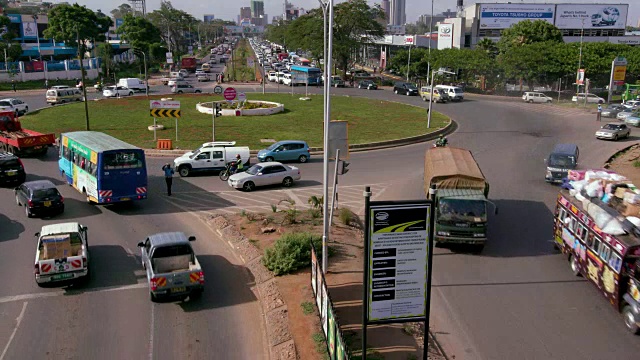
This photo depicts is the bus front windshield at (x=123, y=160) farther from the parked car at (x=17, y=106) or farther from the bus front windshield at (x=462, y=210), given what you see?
the parked car at (x=17, y=106)

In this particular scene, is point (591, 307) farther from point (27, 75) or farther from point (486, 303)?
point (27, 75)

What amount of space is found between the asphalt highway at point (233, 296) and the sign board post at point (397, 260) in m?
3.68

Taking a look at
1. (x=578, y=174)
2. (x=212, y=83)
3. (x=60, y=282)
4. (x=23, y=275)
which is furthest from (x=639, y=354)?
(x=212, y=83)

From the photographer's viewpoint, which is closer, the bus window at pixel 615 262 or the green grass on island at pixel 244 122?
the bus window at pixel 615 262

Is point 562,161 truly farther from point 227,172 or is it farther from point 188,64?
point 188,64

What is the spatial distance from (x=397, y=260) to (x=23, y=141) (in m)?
31.1

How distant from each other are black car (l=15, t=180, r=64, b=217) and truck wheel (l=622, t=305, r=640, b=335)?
70.2ft

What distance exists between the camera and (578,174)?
20844mm

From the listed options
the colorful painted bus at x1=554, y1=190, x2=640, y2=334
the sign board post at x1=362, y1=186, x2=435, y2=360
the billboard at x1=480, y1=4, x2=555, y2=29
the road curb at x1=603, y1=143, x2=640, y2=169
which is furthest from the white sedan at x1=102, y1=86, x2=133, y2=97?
the billboard at x1=480, y1=4, x2=555, y2=29

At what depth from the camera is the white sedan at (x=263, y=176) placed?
28.8m

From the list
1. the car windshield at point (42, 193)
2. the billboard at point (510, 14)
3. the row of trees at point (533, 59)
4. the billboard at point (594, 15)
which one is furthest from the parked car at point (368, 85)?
the car windshield at point (42, 193)

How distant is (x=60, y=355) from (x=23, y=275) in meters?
5.72

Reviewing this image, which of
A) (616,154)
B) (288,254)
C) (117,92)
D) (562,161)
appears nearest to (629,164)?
(616,154)

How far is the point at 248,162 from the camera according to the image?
31922 mm
